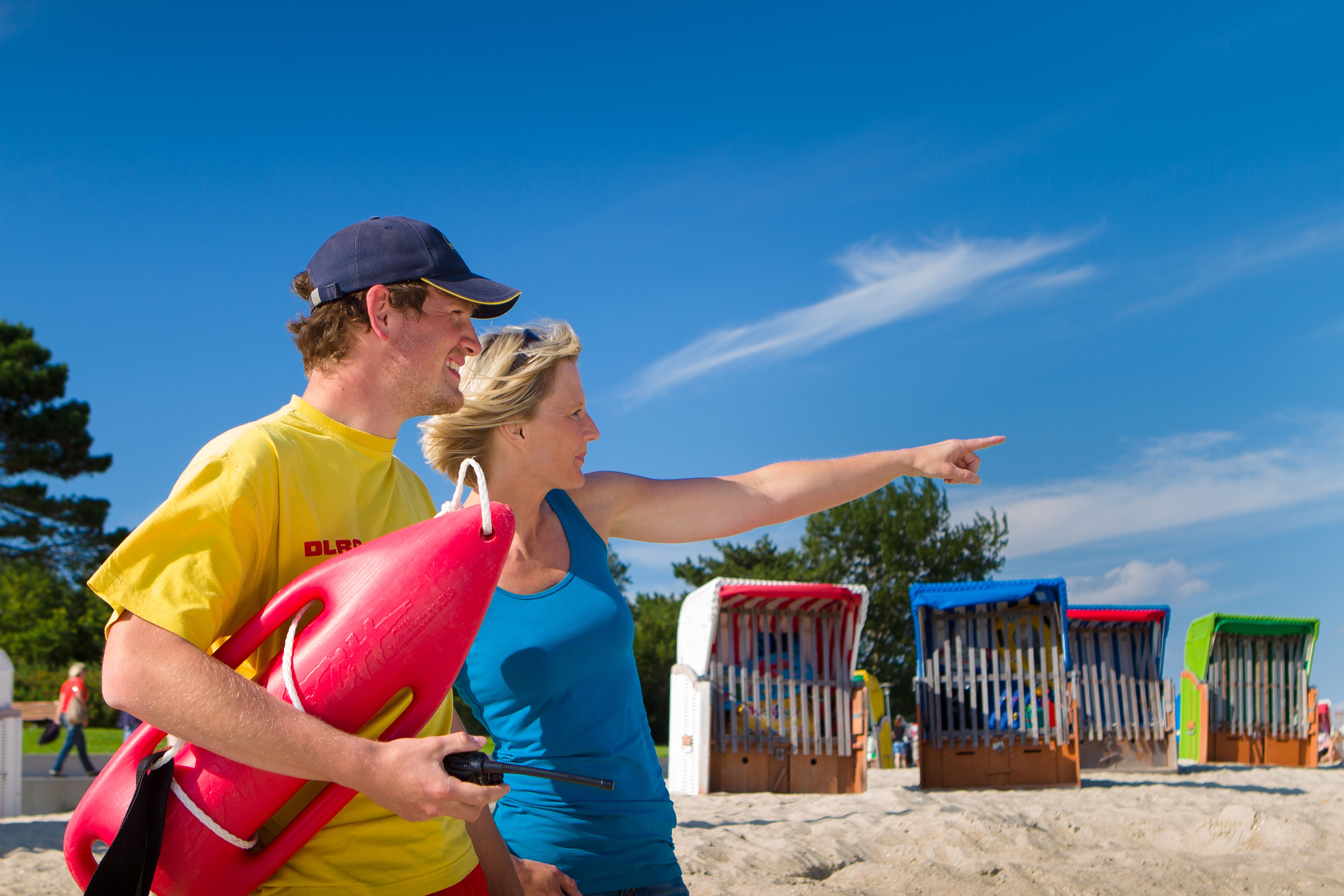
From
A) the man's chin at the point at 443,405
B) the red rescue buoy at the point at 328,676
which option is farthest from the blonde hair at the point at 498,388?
the red rescue buoy at the point at 328,676

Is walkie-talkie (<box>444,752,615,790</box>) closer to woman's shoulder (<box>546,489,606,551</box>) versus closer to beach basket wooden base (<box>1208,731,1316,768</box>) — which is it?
woman's shoulder (<box>546,489,606,551</box>)

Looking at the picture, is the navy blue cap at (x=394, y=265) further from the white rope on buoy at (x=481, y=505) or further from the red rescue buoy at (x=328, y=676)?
the red rescue buoy at (x=328, y=676)

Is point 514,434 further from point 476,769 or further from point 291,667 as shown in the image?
point 476,769

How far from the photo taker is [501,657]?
2.55 meters

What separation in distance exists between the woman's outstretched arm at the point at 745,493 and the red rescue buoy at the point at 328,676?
1.30 m

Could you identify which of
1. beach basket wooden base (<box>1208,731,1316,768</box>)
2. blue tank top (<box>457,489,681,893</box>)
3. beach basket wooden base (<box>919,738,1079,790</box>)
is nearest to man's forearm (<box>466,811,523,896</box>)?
blue tank top (<box>457,489,681,893</box>)

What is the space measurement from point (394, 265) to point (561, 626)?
103 centimetres

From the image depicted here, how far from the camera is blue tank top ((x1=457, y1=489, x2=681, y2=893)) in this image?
2539mm

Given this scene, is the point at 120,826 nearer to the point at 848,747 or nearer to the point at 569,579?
the point at 569,579

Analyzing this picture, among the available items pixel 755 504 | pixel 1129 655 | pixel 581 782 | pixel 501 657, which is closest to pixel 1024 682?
pixel 1129 655

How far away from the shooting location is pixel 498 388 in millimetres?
2787

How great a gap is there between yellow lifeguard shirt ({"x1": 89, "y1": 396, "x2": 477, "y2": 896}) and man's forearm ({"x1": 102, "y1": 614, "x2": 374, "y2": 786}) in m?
0.05

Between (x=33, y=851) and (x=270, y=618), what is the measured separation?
736 cm

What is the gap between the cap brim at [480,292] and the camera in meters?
2.03
